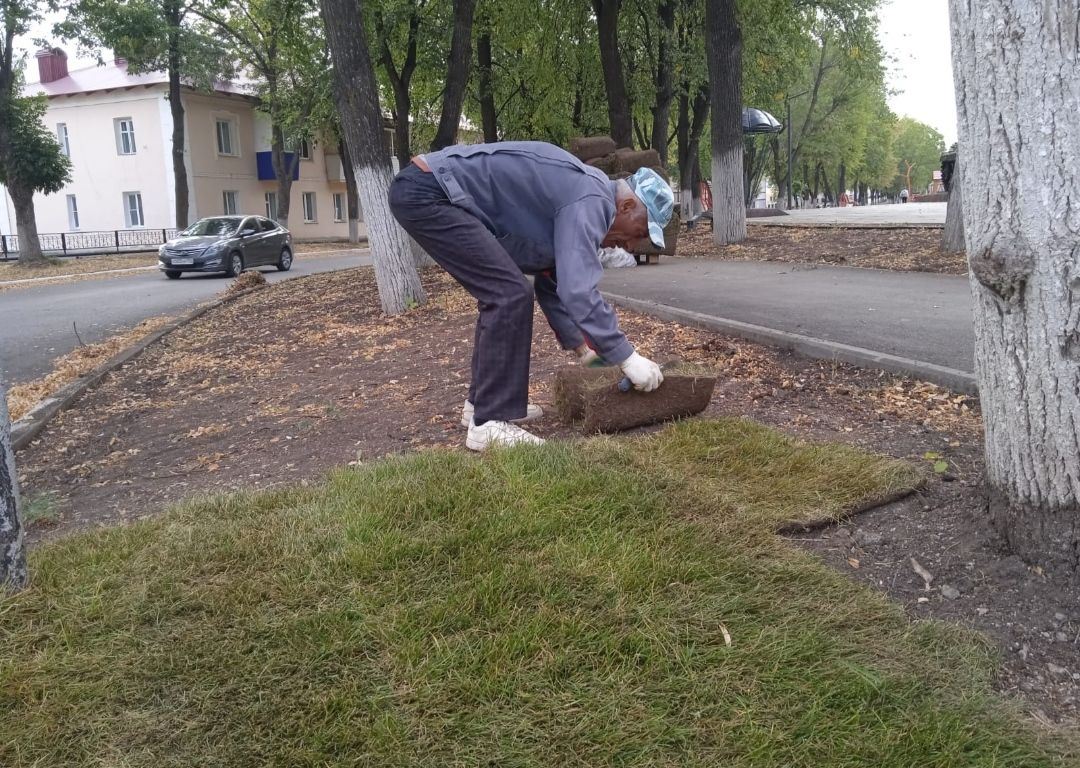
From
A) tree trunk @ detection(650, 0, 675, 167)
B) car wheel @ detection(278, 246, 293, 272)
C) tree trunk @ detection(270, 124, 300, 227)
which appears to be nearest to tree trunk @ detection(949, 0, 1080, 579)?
tree trunk @ detection(650, 0, 675, 167)

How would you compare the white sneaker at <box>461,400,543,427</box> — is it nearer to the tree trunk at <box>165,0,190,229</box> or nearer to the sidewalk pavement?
the sidewalk pavement

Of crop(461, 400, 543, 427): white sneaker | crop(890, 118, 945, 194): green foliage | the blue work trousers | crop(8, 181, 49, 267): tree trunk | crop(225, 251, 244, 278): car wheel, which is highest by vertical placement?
crop(890, 118, 945, 194): green foliage

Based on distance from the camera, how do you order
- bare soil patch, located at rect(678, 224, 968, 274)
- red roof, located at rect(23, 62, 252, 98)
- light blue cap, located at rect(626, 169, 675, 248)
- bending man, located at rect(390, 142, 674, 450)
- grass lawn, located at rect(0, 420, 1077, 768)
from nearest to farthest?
grass lawn, located at rect(0, 420, 1077, 768) < bending man, located at rect(390, 142, 674, 450) < light blue cap, located at rect(626, 169, 675, 248) < bare soil patch, located at rect(678, 224, 968, 274) < red roof, located at rect(23, 62, 252, 98)

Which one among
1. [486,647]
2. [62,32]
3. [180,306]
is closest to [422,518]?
[486,647]

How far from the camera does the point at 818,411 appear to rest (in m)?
4.17

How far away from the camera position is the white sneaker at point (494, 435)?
3518 millimetres

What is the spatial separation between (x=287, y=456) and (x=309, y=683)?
2.22 m

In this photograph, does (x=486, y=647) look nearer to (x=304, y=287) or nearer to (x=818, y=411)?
(x=818, y=411)

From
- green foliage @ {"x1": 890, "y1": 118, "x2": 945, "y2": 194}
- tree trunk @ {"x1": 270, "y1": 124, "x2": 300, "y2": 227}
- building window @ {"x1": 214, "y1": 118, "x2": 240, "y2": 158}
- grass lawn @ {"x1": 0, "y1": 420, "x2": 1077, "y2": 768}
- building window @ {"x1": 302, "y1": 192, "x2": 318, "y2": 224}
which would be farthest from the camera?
green foliage @ {"x1": 890, "y1": 118, "x2": 945, "y2": 194}

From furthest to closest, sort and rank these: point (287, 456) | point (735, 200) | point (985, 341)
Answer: point (735, 200) < point (287, 456) < point (985, 341)

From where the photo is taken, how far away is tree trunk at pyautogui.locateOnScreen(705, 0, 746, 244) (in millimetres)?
14117

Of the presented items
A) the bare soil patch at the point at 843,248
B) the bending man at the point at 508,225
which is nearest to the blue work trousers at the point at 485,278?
the bending man at the point at 508,225

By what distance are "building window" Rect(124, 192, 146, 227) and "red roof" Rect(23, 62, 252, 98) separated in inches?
179

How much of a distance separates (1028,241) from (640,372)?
152 cm
